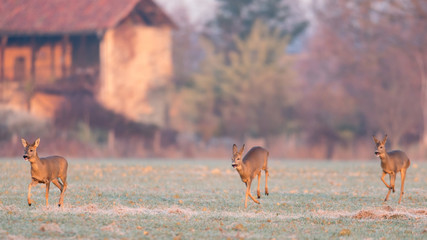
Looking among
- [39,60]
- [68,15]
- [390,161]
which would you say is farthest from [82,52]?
[390,161]

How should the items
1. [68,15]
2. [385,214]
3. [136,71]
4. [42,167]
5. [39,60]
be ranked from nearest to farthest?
[385,214] → [42,167] → [68,15] → [39,60] → [136,71]

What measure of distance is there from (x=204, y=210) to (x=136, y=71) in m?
49.5

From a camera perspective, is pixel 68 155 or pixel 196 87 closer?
pixel 68 155

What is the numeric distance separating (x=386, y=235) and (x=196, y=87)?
5455cm

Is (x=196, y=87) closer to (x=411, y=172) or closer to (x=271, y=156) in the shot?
(x=271, y=156)

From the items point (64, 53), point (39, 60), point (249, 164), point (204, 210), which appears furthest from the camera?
point (39, 60)

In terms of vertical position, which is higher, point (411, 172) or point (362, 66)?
point (362, 66)

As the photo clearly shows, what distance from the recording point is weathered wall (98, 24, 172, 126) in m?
63.8

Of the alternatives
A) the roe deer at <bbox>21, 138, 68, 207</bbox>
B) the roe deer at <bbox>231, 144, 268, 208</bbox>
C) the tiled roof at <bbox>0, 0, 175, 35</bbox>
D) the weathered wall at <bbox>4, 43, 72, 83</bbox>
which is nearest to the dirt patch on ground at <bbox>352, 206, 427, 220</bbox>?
the roe deer at <bbox>231, 144, 268, 208</bbox>

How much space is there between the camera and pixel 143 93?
68125mm

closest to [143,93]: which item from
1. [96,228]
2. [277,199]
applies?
[277,199]

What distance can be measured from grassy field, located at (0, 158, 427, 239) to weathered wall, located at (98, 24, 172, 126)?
33.7 m

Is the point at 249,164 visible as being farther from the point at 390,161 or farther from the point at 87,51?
the point at 87,51

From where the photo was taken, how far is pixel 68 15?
211 ft
